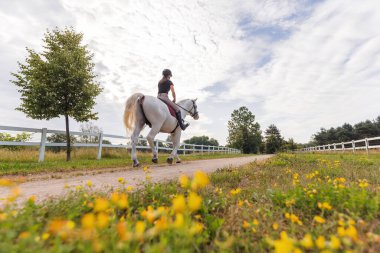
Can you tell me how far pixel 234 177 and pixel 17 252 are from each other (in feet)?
12.3

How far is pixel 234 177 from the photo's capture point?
14.5 ft

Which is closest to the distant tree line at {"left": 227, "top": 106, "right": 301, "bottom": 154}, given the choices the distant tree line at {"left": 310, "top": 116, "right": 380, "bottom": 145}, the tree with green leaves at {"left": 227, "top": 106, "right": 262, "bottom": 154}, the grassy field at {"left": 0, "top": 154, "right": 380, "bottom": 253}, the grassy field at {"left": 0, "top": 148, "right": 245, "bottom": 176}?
the tree with green leaves at {"left": 227, "top": 106, "right": 262, "bottom": 154}

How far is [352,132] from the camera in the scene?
73625 millimetres

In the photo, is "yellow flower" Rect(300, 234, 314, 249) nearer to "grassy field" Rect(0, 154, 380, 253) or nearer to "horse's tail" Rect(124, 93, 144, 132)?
"grassy field" Rect(0, 154, 380, 253)

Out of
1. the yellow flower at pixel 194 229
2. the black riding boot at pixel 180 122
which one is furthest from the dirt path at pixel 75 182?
the black riding boot at pixel 180 122

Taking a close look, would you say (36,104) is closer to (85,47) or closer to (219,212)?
(85,47)

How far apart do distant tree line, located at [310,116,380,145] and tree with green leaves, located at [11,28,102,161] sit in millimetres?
82987

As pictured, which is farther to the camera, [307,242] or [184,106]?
[184,106]

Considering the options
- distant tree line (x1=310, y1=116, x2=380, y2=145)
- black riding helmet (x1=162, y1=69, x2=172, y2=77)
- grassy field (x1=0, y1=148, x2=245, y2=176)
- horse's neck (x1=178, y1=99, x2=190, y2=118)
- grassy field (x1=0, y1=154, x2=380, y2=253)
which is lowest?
grassy field (x1=0, y1=154, x2=380, y2=253)

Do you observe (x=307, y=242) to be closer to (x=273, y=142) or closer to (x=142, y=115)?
(x=142, y=115)

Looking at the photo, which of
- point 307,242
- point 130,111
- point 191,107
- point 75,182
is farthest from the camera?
point 191,107

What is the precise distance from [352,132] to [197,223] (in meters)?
90.8

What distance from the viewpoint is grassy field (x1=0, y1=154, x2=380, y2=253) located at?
115 centimetres

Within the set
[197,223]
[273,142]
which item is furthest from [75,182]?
[273,142]
